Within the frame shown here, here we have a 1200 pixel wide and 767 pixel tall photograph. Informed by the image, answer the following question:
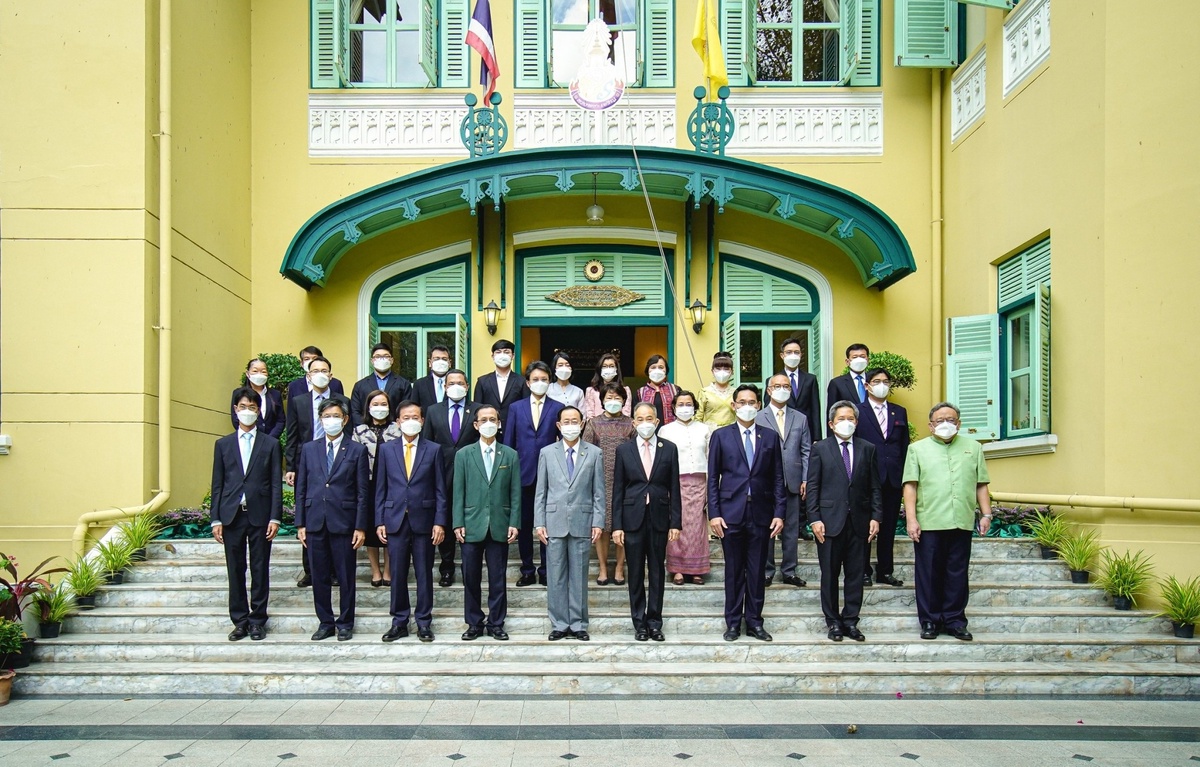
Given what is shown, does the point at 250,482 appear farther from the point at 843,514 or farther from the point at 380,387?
the point at 843,514

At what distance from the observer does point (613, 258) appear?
12289 millimetres

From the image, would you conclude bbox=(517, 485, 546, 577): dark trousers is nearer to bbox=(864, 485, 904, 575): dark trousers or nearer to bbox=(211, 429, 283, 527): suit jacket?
bbox=(211, 429, 283, 527): suit jacket

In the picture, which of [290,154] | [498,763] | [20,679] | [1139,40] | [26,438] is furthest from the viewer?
[290,154]

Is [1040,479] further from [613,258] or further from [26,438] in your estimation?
[26,438]

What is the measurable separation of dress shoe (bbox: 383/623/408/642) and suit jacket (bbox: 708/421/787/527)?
2.49 metres

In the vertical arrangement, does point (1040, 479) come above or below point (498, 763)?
above

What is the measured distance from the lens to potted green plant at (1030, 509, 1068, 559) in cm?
855

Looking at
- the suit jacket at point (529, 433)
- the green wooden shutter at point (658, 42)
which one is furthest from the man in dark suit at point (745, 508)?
the green wooden shutter at point (658, 42)

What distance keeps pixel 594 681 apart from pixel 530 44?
843cm

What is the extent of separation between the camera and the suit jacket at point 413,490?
7.28 metres

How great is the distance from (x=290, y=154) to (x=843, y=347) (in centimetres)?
740

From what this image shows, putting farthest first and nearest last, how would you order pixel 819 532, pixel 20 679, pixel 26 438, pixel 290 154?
pixel 290 154 < pixel 26 438 < pixel 819 532 < pixel 20 679

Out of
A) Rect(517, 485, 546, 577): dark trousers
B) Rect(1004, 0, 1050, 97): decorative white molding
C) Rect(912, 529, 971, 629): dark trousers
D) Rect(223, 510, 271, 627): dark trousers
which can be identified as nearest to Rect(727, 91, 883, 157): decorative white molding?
Rect(1004, 0, 1050, 97): decorative white molding

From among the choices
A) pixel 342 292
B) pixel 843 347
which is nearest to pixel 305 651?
pixel 342 292
